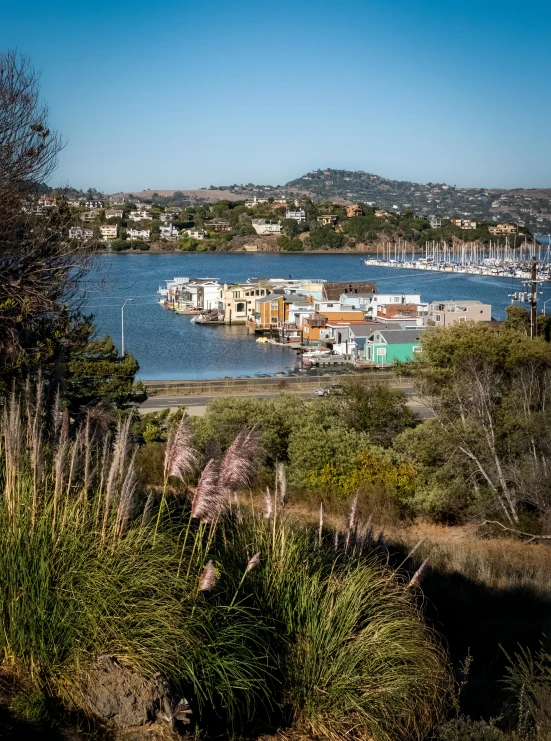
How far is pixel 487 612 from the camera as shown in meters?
4.98

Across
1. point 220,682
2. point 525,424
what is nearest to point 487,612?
point 220,682

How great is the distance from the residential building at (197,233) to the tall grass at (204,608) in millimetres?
127639

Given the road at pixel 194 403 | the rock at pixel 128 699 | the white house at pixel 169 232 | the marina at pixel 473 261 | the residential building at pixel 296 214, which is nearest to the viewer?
the rock at pixel 128 699

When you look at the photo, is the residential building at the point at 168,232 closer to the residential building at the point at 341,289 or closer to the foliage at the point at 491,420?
the residential building at the point at 341,289

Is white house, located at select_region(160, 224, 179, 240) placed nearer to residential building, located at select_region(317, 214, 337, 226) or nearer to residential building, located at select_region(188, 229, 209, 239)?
residential building, located at select_region(188, 229, 209, 239)

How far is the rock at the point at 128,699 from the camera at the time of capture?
2496 mm

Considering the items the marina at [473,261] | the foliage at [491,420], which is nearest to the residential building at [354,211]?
the marina at [473,261]

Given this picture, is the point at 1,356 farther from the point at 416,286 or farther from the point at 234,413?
the point at 416,286

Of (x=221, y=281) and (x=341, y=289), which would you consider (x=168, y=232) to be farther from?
(x=341, y=289)

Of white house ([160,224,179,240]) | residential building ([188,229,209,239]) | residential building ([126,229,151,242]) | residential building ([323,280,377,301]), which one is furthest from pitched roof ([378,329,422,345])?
residential building ([188,229,209,239])

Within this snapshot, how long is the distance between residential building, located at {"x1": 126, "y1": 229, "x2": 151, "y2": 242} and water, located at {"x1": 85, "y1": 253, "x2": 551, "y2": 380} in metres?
8.71

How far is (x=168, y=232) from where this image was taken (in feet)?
428

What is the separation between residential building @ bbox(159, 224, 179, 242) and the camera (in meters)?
128

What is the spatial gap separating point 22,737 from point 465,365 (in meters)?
11.1
